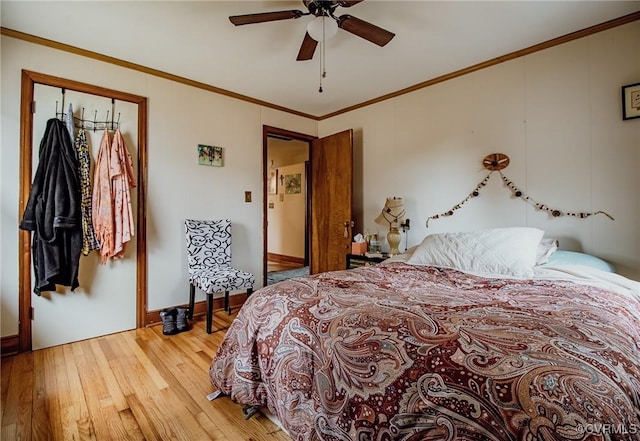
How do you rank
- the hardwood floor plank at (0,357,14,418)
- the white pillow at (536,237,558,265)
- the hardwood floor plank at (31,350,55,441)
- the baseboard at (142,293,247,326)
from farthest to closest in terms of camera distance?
the baseboard at (142,293,247,326)
the white pillow at (536,237,558,265)
the hardwood floor plank at (0,357,14,418)
the hardwood floor plank at (31,350,55,441)

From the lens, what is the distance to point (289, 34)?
2.25 meters

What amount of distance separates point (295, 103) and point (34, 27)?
2.35 metres

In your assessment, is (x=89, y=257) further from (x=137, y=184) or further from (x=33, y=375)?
(x=33, y=375)

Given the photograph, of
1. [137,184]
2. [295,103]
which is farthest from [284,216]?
[137,184]

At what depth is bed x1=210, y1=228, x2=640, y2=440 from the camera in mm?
667

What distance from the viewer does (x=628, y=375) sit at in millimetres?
717

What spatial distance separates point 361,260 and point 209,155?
78.7 inches

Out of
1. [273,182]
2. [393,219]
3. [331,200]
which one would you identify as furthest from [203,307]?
[273,182]

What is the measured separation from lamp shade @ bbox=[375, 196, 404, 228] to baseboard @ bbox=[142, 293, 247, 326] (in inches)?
72.4

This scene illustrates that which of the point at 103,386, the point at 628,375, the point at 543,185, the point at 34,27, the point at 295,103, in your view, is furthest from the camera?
the point at 295,103

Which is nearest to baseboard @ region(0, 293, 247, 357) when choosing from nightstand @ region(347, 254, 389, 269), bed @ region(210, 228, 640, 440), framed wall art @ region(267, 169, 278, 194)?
nightstand @ region(347, 254, 389, 269)

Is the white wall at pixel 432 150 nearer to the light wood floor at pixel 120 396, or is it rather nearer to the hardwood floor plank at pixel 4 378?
the hardwood floor plank at pixel 4 378

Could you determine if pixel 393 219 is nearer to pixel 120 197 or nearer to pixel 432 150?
pixel 432 150

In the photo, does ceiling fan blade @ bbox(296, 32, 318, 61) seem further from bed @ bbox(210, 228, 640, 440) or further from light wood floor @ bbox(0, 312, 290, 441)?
light wood floor @ bbox(0, 312, 290, 441)
